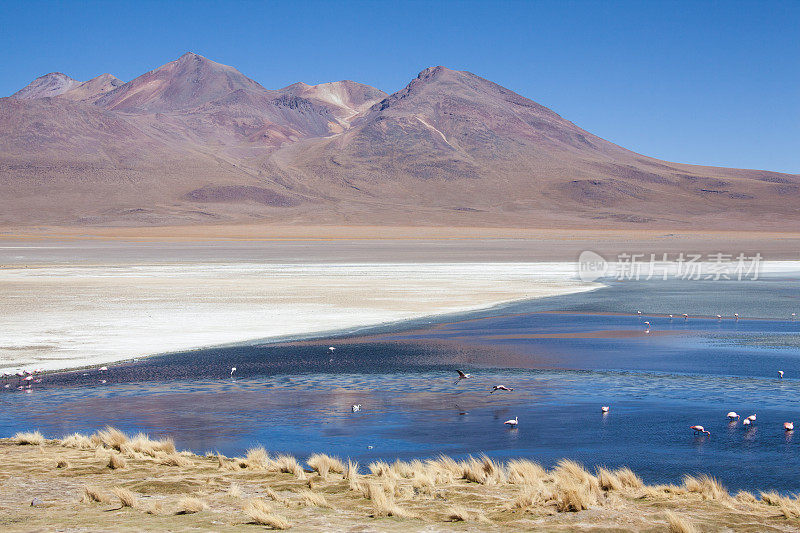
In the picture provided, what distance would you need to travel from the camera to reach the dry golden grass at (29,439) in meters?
9.79

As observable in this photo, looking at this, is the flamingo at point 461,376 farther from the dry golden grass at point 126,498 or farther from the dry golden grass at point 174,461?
the dry golden grass at point 126,498

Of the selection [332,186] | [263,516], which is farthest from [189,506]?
[332,186]

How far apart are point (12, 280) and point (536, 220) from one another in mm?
119574

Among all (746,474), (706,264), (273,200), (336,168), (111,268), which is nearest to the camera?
(746,474)

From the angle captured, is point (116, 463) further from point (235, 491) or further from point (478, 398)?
point (478, 398)

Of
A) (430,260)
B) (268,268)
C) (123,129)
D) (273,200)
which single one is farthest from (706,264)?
(123,129)

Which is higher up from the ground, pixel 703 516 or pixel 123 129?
pixel 123 129

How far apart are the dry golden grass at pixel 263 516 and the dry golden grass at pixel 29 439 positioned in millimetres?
3398

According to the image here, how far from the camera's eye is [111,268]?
4359cm

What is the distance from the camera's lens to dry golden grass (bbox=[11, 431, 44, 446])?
32.1 ft

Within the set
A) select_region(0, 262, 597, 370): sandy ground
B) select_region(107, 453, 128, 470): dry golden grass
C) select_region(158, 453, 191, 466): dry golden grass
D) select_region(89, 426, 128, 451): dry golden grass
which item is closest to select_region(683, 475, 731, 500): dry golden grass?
select_region(158, 453, 191, 466): dry golden grass

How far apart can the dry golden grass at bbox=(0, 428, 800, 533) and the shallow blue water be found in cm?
85

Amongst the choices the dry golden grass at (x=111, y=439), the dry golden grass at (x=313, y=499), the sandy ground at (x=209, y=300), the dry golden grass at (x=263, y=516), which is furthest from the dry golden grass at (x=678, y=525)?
the sandy ground at (x=209, y=300)

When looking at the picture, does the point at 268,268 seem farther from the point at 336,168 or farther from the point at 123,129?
the point at 123,129
